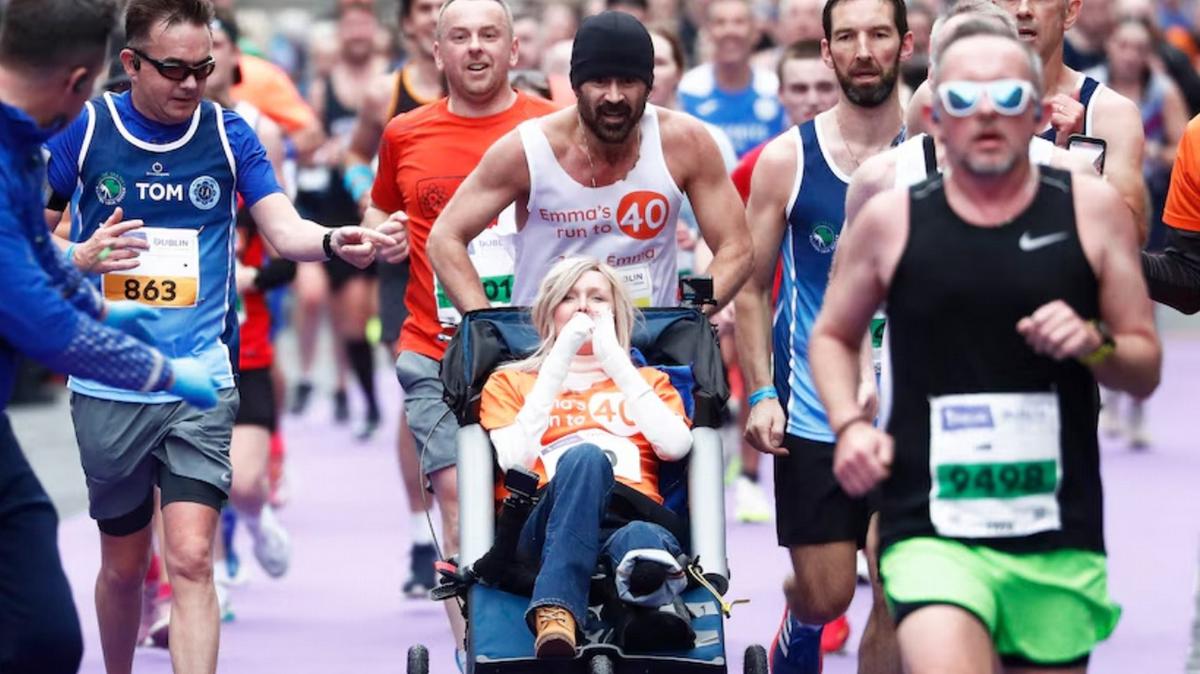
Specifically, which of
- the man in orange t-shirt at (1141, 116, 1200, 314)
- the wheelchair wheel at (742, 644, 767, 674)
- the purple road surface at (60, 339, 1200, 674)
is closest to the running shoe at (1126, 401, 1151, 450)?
the purple road surface at (60, 339, 1200, 674)

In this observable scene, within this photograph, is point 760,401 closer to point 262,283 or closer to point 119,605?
point 119,605

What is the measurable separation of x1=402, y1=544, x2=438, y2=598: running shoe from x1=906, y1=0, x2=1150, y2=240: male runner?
152 inches

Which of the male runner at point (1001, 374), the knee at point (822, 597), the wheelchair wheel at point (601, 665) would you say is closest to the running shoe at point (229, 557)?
the knee at point (822, 597)

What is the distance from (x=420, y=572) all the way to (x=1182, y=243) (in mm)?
4291

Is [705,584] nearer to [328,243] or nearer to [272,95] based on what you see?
[328,243]

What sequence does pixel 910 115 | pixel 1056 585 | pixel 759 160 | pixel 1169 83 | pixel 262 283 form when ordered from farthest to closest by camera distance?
1. pixel 1169 83
2. pixel 262 283
3. pixel 759 160
4. pixel 910 115
5. pixel 1056 585

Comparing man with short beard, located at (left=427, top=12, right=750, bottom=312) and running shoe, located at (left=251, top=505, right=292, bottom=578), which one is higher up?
man with short beard, located at (left=427, top=12, right=750, bottom=312)

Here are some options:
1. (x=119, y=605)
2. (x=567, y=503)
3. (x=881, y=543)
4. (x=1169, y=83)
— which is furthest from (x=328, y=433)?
(x=881, y=543)

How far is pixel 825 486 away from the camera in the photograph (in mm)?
7371

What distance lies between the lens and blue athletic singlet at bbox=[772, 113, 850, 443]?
750 centimetres

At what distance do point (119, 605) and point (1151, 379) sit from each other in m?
3.58

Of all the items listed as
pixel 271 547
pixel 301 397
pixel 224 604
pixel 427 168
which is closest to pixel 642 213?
pixel 427 168

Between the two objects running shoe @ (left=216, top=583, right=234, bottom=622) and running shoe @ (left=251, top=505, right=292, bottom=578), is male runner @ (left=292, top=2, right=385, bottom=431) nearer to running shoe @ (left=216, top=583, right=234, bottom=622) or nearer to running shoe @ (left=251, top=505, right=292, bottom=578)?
running shoe @ (left=251, top=505, right=292, bottom=578)

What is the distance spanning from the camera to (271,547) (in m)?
10.4
